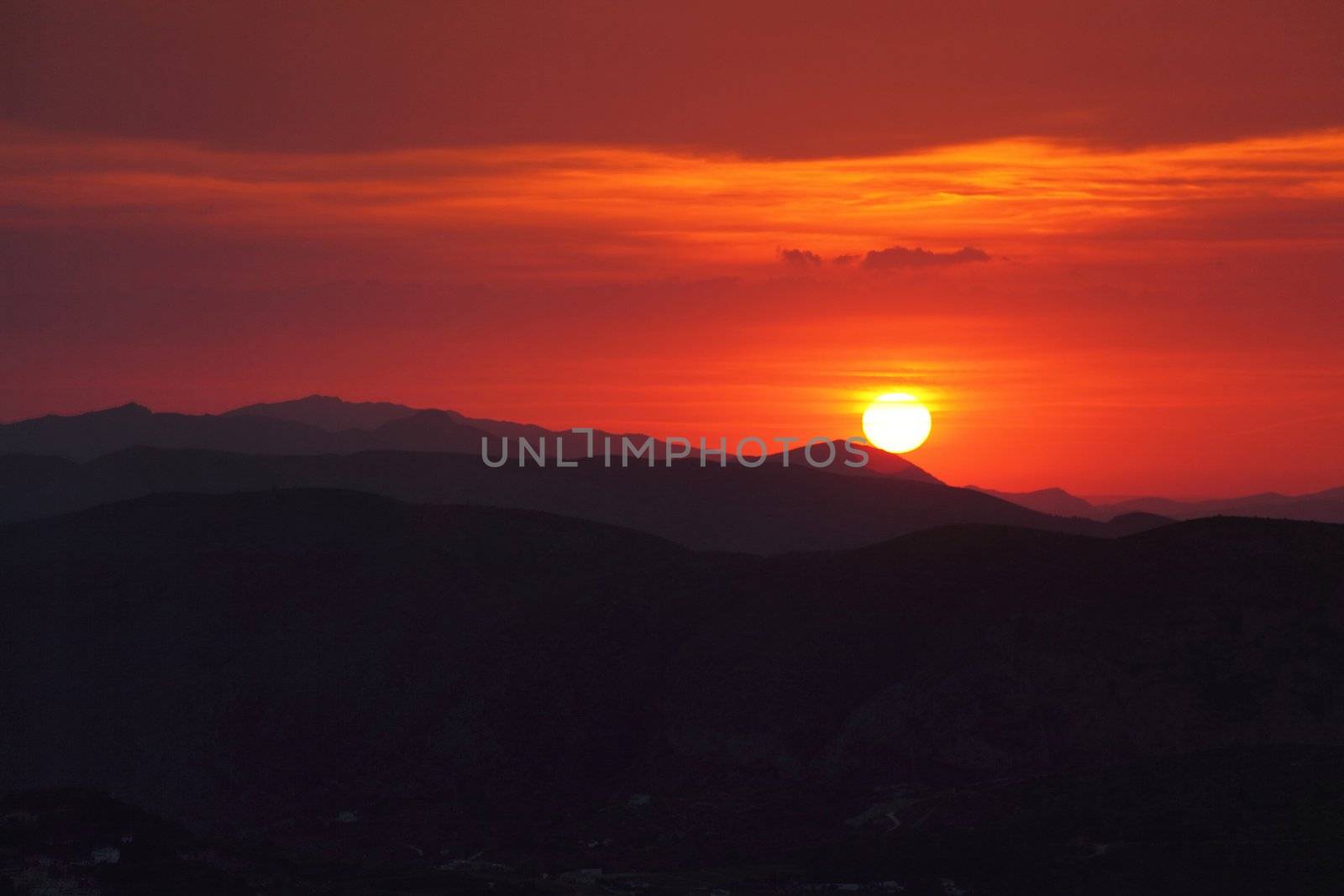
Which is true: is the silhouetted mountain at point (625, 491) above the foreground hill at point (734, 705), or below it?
above

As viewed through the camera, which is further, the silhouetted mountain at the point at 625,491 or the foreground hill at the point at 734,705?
the silhouetted mountain at the point at 625,491

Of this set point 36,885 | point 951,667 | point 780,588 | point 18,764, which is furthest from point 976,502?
point 36,885

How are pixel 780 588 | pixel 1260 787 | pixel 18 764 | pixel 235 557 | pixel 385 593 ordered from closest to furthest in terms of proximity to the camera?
pixel 1260 787
pixel 18 764
pixel 780 588
pixel 385 593
pixel 235 557

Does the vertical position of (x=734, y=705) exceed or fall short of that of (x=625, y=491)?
it falls short

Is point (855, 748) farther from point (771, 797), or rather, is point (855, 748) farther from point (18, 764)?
point (18, 764)

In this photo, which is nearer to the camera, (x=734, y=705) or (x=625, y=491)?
(x=734, y=705)
